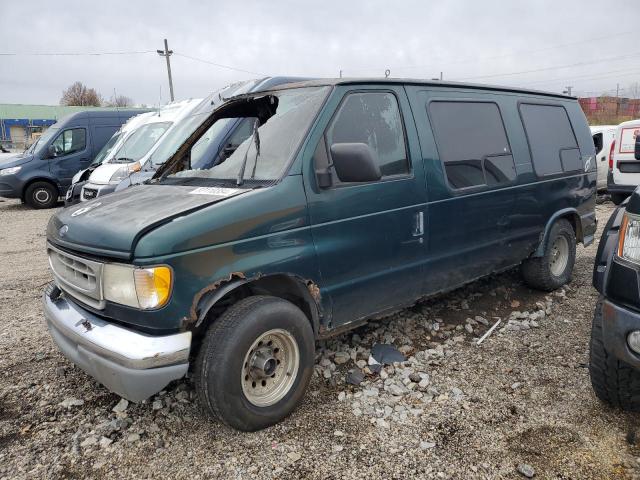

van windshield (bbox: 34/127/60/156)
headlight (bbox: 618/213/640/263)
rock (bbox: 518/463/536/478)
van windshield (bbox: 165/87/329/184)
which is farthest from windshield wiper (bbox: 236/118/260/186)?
van windshield (bbox: 34/127/60/156)

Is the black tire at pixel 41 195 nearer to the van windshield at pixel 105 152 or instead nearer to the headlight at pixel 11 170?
the headlight at pixel 11 170

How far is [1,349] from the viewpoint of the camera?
399 cm

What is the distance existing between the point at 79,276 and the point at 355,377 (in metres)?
1.95

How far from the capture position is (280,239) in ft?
9.26

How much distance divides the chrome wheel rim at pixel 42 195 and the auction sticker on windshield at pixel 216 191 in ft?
39.2

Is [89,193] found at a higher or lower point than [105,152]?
lower

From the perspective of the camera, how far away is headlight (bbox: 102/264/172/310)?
2.43 metres

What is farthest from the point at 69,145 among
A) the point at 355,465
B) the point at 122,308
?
the point at 355,465

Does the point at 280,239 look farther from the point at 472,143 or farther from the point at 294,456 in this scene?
the point at 472,143

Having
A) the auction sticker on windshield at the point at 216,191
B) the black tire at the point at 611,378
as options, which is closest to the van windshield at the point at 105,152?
the auction sticker on windshield at the point at 216,191

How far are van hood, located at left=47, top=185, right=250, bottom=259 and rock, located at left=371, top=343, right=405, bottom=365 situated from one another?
1755 millimetres

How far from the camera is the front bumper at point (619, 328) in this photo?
2385 mm

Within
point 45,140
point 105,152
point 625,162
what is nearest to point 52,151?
point 45,140

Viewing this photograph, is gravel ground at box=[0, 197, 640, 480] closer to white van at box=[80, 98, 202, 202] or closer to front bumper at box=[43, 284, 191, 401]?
front bumper at box=[43, 284, 191, 401]
